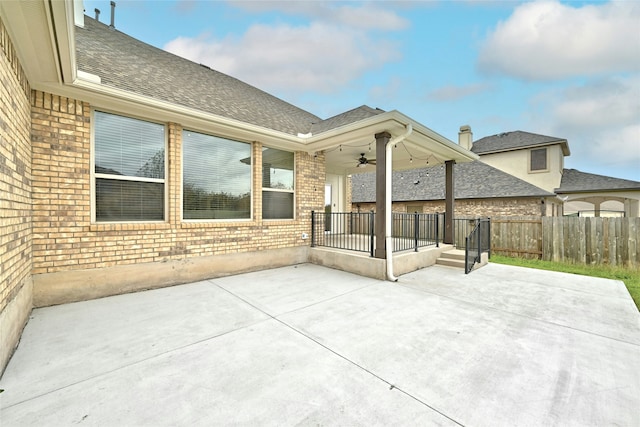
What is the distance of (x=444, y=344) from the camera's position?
265 cm

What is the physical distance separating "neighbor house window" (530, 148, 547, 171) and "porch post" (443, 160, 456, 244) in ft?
33.0

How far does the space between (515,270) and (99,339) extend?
8.21 meters

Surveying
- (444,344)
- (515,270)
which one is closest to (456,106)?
(515,270)

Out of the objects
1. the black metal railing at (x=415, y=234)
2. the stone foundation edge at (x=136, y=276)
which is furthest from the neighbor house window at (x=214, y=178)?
the black metal railing at (x=415, y=234)

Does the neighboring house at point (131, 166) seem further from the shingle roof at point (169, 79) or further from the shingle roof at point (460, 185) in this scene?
the shingle roof at point (460, 185)

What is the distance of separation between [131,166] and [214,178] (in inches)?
55.7

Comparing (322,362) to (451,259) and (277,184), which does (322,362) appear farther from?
(451,259)

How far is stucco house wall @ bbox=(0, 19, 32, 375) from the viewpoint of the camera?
2275mm

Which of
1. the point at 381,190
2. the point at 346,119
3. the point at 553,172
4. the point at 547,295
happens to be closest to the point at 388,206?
the point at 381,190

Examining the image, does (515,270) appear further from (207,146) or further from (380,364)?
(207,146)

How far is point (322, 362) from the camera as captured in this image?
90.0 inches

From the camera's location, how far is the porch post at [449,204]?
25.0 feet

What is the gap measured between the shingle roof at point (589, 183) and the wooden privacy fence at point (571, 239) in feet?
19.3

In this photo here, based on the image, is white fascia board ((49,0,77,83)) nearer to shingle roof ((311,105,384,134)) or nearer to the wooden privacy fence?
shingle roof ((311,105,384,134))
